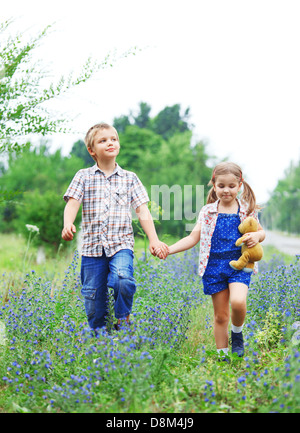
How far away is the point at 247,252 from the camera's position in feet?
11.0

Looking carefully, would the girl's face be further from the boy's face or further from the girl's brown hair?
the boy's face

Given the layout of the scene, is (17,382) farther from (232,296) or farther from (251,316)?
(251,316)

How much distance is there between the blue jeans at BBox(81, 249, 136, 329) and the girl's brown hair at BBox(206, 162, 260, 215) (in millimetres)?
817

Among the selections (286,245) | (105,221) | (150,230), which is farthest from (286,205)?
(105,221)

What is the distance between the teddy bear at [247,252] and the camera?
3344 mm

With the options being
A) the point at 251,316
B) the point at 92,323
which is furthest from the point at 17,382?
the point at 251,316

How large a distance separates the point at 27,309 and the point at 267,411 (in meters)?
1.94

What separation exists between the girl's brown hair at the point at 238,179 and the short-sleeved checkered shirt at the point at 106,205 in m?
0.54

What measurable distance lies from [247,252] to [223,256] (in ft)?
0.64

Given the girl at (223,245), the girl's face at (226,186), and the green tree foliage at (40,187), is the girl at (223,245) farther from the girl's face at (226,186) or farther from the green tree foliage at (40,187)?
the green tree foliage at (40,187)

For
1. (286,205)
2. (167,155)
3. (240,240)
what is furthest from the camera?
(286,205)

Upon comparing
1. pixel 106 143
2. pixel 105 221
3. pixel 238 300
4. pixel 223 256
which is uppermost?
pixel 106 143

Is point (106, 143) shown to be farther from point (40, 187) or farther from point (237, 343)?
point (40, 187)

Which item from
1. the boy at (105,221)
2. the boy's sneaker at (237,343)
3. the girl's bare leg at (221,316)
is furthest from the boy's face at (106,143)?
the boy's sneaker at (237,343)
